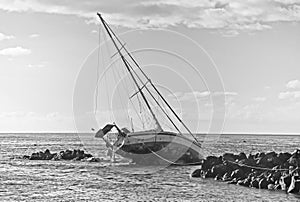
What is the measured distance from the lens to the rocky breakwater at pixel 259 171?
1747 inches

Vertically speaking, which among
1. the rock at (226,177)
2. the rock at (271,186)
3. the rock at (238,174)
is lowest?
the rock at (271,186)

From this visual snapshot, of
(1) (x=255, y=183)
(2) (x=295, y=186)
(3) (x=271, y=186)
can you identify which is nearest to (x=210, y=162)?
(1) (x=255, y=183)

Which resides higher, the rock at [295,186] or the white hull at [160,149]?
the white hull at [160,149]

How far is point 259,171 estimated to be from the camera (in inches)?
2007

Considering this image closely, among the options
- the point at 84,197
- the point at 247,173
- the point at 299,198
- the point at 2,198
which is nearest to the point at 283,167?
the point at 247,173

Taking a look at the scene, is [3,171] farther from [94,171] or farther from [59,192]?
[59,192]

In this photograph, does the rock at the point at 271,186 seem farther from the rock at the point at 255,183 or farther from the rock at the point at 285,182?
the rock at the point at 255,183

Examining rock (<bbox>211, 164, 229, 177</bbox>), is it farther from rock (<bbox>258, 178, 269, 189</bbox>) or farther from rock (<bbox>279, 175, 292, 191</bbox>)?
rock (<bbox>279, 175, 292, 191</bbox>)

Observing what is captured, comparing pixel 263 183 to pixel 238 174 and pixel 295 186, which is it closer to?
pixel 295 186

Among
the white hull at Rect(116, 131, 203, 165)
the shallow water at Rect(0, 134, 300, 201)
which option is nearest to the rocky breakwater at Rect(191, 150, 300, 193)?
the shallow water at Rect(0, 134, 300, 201)

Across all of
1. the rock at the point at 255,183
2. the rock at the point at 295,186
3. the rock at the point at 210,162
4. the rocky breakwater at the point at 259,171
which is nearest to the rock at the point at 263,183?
the rocky breakwater at the point at 259,171

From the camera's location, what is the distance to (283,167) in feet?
160

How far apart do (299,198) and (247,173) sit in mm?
11573

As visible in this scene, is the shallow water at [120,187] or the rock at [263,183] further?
the rock at [263,183]
